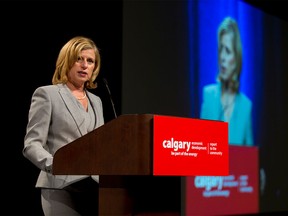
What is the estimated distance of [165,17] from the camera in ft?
17.4

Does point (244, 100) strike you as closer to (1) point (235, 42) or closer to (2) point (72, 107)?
(1) point (235, 42)

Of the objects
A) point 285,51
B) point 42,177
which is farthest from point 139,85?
point 285,51

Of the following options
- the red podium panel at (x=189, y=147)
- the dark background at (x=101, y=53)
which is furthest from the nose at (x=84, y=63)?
the dark background at (x=101, y=53)

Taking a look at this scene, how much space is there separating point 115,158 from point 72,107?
462 mm

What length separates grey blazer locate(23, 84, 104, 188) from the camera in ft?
Result: 7.38

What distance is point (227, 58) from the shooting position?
6219 mm

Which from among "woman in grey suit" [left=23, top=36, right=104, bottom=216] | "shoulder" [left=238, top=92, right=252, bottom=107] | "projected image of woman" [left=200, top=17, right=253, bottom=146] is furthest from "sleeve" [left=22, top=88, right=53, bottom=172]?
"shoulder" [left=238, top=92, right=252, bottom=107]

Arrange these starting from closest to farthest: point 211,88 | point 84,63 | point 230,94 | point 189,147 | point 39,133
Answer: point 189,147
point 39,133
point 84,63
point 211,88
point 230,94

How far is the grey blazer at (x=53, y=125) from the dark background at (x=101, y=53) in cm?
202

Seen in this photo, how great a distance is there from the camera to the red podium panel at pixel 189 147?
1.95m

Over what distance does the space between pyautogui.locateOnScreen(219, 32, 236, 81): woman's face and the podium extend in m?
4.19

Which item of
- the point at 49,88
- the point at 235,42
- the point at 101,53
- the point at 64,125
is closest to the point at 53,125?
the point at 64,125

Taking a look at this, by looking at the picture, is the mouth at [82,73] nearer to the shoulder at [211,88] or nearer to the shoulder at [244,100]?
the shoulder at [211,88]

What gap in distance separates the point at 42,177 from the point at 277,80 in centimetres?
549
